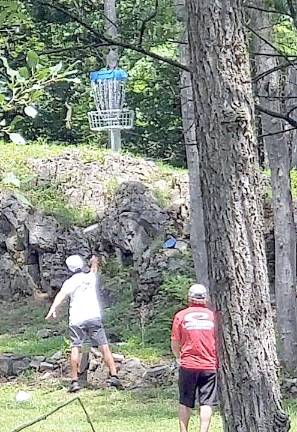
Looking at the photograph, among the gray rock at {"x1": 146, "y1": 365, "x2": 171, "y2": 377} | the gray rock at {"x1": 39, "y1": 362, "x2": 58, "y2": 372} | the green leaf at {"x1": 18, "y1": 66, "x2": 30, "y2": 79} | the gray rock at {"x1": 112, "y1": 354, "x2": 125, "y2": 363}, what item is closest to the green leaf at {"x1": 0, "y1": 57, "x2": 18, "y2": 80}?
the green leaf at {"x1": 18, "y1": 66, "x2": 30, "y2": 79}

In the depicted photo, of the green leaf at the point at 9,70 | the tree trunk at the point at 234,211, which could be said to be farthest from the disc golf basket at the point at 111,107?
the green leaf at the point at 9,70

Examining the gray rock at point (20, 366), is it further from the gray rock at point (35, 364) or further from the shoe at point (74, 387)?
the shoe at point (74, 387)

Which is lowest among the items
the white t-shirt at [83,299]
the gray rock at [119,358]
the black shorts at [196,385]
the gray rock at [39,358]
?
the gray rock at [39,358]

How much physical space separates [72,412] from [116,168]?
8.98m

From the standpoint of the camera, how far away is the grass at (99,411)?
9.16m

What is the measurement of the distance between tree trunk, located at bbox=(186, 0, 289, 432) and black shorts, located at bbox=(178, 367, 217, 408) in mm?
4781

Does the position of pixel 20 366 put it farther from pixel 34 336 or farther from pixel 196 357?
pixel 196 357

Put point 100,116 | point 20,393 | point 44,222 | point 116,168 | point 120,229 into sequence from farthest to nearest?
1. point 100,116
2. point 116,168
3. point 44,222
4. point 120,229
5. point 20,393

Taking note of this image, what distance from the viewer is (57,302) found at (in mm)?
10969

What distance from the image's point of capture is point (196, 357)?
26.0 ft

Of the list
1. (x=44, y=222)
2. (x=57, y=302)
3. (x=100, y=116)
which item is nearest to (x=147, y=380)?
(x=57, y=302)

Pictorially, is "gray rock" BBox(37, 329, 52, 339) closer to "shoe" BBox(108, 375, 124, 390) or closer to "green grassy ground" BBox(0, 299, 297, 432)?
"green grassy ground" BBox(0, 299, 297, 432)

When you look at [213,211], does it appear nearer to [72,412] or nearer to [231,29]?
[231,29]

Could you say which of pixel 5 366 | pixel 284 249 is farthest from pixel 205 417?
pixel 5 366
